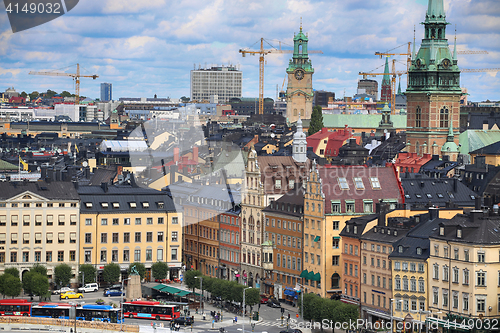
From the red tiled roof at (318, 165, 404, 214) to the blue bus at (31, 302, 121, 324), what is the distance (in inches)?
1093

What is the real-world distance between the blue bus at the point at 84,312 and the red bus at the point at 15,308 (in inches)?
45.1

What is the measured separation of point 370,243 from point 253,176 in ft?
99.7

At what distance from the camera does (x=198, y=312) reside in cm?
13100

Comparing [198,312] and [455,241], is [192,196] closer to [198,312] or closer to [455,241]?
[198,312]

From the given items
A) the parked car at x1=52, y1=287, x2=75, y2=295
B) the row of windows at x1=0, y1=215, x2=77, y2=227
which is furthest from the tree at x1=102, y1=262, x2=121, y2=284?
the row of windows at x1=0, y1=215, x2=77, y2=227

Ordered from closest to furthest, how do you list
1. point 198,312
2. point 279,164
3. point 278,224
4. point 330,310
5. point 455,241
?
point 455,241
point 330,310
point 198,312
point 278,224
point 279,164

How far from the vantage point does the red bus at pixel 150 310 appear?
12600cm

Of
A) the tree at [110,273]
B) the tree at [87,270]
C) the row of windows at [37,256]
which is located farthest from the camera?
the tree at [110,273]

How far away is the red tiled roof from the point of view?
136m

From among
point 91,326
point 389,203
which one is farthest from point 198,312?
point 389,203

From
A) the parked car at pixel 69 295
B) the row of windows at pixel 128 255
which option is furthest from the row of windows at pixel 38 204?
the parked car at pixel 69 295

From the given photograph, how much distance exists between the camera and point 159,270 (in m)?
146

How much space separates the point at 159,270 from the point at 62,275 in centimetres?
1261

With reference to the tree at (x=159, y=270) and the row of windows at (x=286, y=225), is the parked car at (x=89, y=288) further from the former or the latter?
the row of windows at (x=286, y=225)
